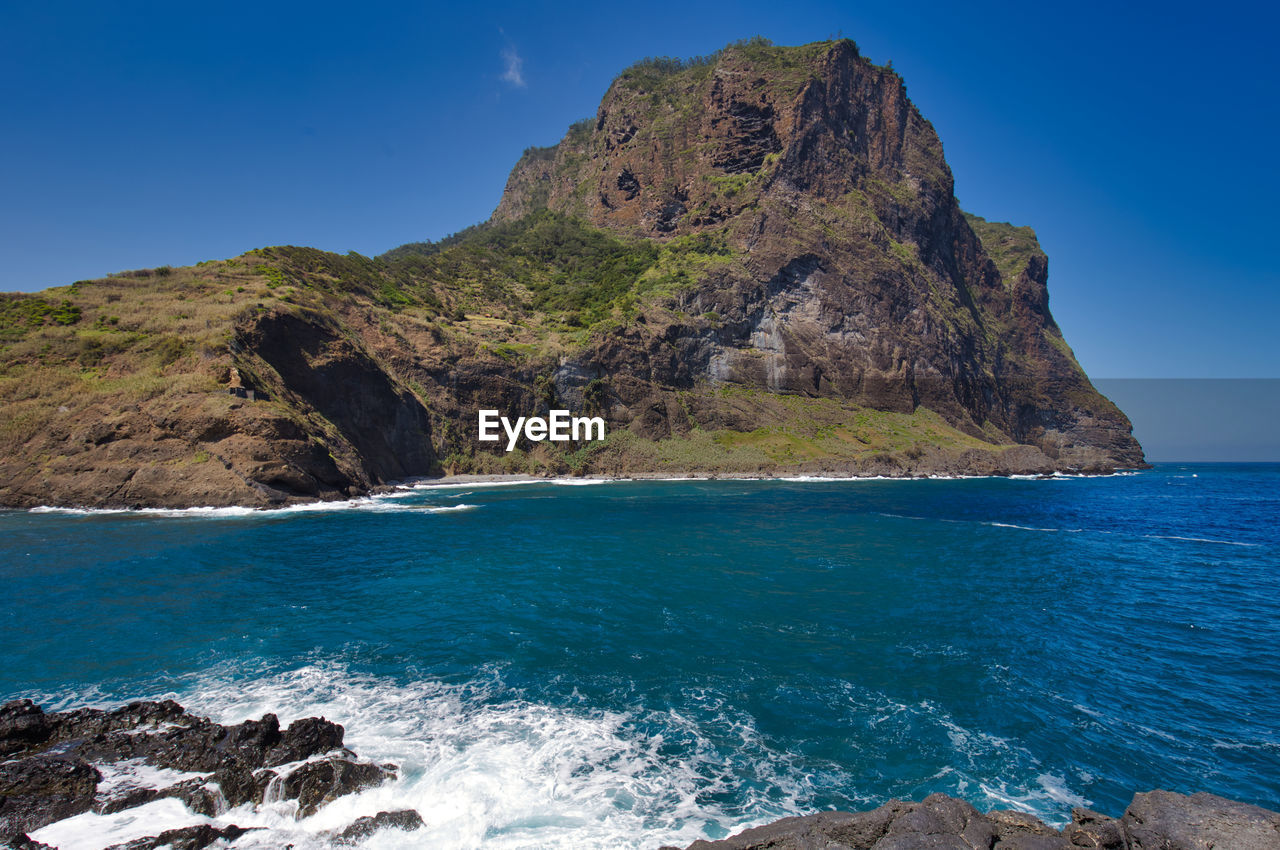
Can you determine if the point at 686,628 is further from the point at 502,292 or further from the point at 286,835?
the point at 502,292

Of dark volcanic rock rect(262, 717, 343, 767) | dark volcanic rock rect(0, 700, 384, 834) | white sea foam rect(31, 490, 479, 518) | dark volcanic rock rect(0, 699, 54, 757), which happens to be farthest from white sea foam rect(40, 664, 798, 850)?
white sea foam rect(31, 490, 479, 518)

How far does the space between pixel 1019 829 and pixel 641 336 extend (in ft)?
280

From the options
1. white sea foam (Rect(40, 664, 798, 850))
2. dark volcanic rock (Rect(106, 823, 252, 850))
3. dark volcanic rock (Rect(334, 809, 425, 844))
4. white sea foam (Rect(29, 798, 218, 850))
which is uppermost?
dark volcanic rock (Rect(106, 823, 252, 850))

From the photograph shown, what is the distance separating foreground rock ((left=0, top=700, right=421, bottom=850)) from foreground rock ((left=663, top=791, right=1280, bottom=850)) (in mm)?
5568

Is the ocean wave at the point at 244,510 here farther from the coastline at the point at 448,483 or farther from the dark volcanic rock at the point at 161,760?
the dark volcanic rock at the point at 161,760

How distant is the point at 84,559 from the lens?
24.1 meters

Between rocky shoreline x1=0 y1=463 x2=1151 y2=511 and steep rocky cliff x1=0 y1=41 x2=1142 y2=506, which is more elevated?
steep rocky cliff x1=0 y1=41 x2=1142 y2=506

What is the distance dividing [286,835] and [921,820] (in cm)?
863

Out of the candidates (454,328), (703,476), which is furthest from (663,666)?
(454,328)

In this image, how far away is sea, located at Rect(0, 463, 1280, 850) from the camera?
9250mm

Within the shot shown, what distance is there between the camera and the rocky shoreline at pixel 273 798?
6418mm

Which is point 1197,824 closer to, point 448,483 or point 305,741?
point 305,741

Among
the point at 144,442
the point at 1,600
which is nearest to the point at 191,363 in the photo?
the point at 144,442

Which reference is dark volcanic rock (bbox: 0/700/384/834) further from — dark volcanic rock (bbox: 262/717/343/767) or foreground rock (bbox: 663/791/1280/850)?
foreground rock (bbox: 663/791/1280/850)
